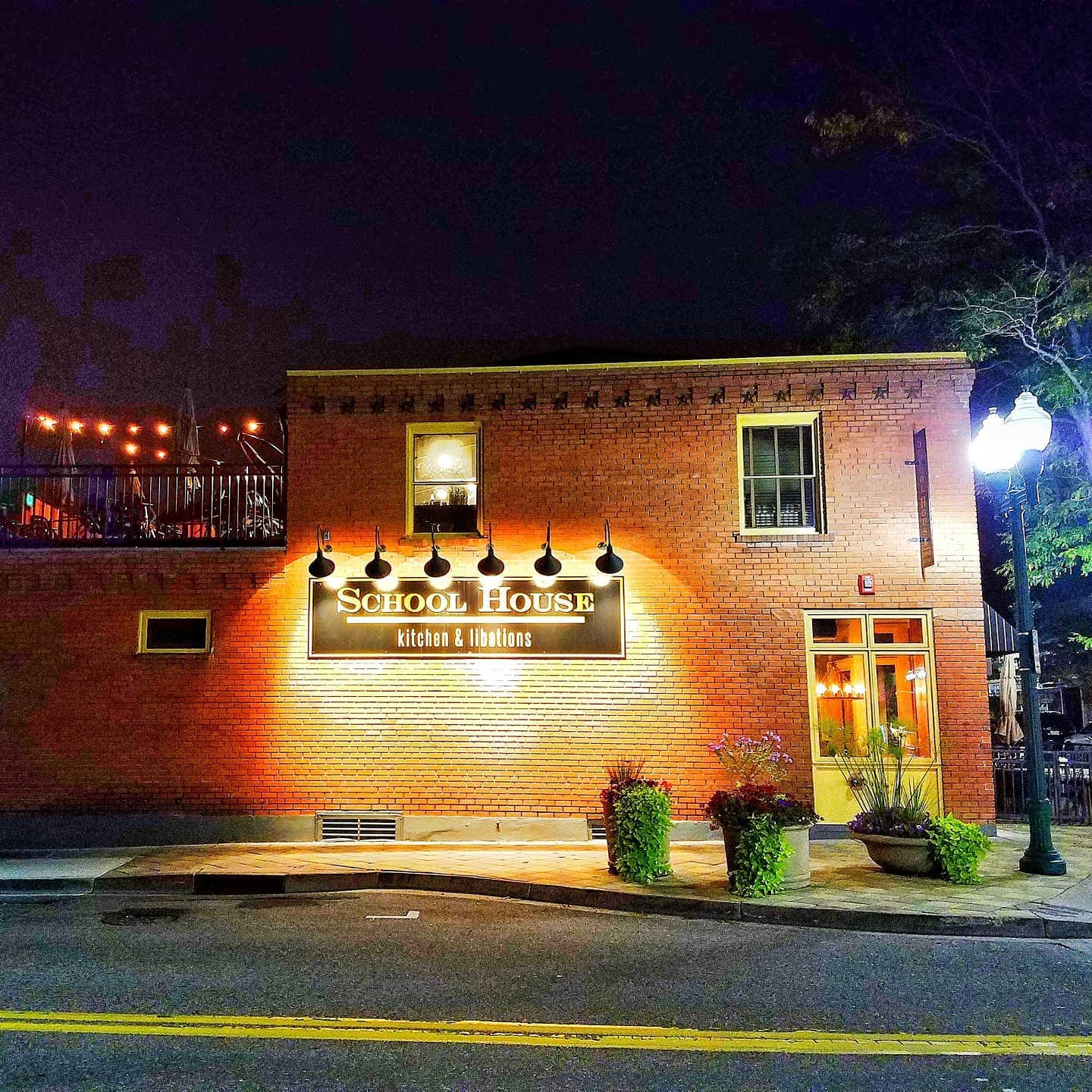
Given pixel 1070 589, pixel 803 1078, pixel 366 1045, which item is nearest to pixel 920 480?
pixel 803 1078

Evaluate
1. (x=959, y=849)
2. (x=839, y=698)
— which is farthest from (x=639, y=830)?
(x=839, y=698)

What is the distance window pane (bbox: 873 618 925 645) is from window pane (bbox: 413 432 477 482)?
5.98 m

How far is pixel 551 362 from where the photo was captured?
1510 centimetres

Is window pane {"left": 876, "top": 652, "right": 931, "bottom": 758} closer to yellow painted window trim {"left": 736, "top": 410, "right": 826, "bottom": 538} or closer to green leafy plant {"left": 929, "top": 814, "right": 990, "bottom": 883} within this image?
yellow painted window trim {"left": 736, "top": 410, "right": 826, "bottom": 538}

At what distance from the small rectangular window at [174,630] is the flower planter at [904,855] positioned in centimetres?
901

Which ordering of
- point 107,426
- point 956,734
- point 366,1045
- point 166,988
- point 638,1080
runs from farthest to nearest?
point 107,426 → point 956,734 → point 166,988 → point 366,1045 → point 638,1080

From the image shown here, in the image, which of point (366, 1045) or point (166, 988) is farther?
point (166, 988)

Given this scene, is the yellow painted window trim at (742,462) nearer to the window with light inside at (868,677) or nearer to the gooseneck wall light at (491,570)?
the window with light inside at (868,677)

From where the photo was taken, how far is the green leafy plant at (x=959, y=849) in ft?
32.0

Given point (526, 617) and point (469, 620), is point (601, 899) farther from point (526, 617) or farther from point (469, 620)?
point (469, 620)

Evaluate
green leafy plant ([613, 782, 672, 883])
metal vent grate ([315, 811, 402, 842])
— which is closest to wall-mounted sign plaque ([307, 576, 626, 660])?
metal vent grate ([315, 811, 402, 842])

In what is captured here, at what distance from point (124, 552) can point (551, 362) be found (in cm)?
688

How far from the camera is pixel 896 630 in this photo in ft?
42.9

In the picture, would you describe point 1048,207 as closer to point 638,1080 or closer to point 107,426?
point 638,1080
